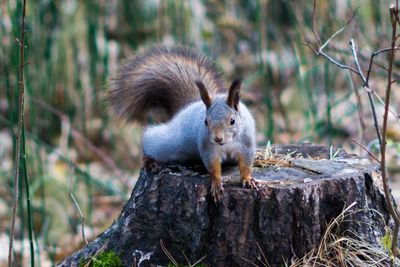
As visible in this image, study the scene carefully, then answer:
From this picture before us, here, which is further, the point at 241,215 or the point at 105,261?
the point at 105,261

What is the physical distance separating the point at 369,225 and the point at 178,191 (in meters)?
0.50

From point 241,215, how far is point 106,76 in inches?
71.2

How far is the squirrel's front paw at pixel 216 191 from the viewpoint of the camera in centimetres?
193

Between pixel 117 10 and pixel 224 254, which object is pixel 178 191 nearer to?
pixel 224 254

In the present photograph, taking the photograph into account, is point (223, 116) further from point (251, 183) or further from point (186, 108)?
point (186, 108)

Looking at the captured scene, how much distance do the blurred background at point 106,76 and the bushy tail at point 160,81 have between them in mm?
984

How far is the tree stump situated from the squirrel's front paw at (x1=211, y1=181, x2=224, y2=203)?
0.4 inches

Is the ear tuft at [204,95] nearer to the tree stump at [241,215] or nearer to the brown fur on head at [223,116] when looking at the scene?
the brown fur on head at [223,116]

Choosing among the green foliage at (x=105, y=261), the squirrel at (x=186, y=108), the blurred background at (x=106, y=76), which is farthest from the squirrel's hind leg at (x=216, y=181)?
the blurred background at (x=106, y=76)

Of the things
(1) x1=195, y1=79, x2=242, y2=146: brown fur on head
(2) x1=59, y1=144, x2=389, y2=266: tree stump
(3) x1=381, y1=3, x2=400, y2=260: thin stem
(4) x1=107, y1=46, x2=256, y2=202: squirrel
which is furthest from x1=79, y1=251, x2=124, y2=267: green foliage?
(3) x1=381, y1=3, x2=400, y2=260: thin stem

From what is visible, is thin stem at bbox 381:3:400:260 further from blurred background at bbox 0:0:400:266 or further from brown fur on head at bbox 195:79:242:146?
blurred background at bbox 0:0:400:266

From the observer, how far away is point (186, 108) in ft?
7.44

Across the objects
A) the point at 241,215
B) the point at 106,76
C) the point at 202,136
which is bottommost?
the point at 241,215

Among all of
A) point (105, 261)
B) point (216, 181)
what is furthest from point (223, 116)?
point (105, 261)
